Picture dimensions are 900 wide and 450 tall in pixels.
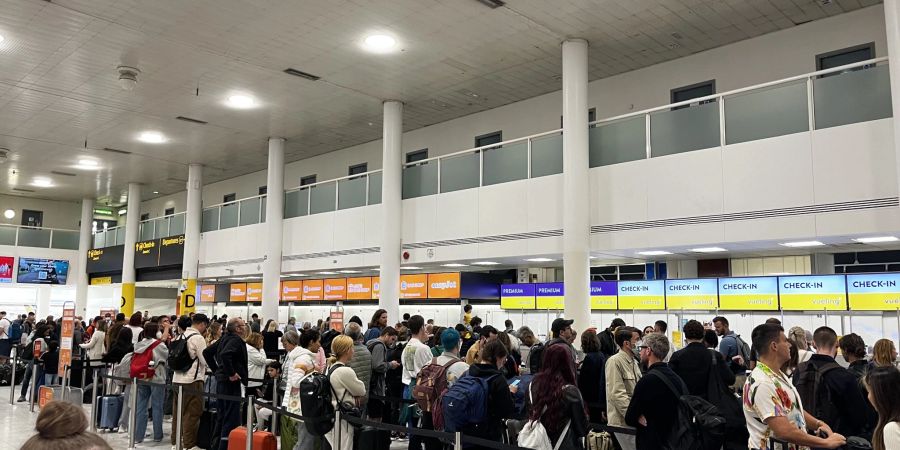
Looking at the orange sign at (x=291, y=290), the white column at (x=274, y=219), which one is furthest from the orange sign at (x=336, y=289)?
the white column at (x=274, y=219)

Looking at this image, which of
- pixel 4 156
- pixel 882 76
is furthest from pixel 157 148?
pixel 882 76

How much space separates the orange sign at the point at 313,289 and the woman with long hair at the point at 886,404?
61.8ft

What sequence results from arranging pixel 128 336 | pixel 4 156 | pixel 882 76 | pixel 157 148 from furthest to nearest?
pixel 4 156
pixel 157 148
pixel 128 336
pixel 882 76

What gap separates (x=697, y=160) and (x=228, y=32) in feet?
28.5

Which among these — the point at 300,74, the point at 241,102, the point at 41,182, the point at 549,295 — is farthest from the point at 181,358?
the point at 41,182

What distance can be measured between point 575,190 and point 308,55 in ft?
19.6

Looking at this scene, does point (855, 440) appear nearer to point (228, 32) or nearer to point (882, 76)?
point (882, 76)

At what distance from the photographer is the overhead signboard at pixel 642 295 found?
1398 centimetres

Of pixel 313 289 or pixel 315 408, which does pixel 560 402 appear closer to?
pixel 315 408

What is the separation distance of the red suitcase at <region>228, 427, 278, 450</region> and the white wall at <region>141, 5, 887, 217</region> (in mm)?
10846

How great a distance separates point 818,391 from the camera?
5426mm

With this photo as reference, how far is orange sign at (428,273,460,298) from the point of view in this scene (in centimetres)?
1738

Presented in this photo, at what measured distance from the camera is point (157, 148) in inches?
864

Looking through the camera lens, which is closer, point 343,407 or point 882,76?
point 343,407
